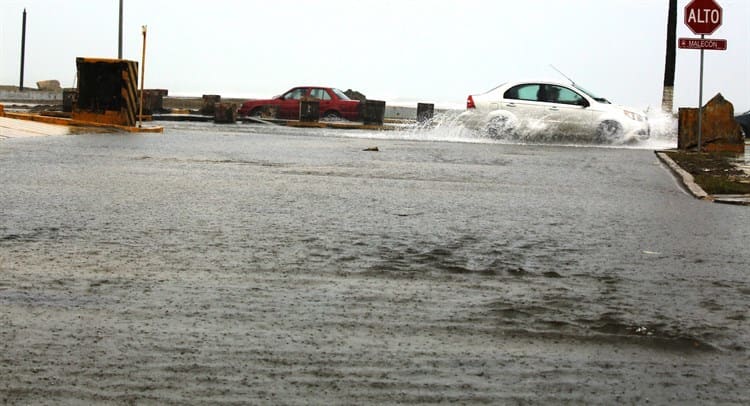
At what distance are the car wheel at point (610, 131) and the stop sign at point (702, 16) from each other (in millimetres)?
5240

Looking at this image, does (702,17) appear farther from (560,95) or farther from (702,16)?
(560,95)

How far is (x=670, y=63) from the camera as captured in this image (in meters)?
38.8

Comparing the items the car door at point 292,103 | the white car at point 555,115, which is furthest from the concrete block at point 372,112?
the white car at point 555,115

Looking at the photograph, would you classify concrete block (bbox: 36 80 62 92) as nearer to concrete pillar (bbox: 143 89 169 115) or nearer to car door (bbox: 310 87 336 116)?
concrete pillar (bbox: 143 89 169 115)

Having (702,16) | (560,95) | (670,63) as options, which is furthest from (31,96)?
(702,16)

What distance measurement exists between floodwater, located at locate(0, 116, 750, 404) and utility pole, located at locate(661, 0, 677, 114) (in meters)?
25.4

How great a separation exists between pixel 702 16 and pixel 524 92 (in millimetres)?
6099

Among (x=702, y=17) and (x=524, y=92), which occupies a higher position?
(x=702, y=17)

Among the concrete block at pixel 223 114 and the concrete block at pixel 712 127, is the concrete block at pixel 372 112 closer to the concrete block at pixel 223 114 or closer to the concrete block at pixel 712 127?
the concrete block at pixel 223 114

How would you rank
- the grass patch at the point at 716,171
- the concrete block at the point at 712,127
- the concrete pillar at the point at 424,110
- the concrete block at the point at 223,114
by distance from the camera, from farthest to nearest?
A: the concrete pillar at the point at 424,110
the concrete block at the point at 223,114
the concrete block at the point at 712,127
the grass patch at the point at 716,171

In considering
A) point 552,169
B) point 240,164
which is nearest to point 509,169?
point 552,169

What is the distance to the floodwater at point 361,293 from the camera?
4.94m

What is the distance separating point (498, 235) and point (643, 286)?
232 cm

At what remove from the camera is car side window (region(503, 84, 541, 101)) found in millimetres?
28875
